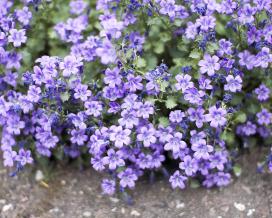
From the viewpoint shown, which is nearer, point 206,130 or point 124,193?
point 206,130

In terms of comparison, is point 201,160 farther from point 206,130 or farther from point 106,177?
point 106,177

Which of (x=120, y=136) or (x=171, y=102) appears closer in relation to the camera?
(x=120, y=136)

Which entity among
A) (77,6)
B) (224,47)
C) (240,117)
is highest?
(77,6)

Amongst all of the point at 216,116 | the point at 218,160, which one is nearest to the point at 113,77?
the point at 216,116

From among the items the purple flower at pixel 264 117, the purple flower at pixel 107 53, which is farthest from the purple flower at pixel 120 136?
the purple flower at pixel 264 117

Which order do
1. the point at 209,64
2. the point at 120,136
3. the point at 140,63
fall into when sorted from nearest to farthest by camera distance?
the point at 120,136 → the point at 209,64 → the point at 140,63

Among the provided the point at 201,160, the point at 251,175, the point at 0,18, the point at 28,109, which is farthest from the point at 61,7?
the point at 251,175

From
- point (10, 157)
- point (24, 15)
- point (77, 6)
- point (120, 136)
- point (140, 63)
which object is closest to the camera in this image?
point (120, 136)

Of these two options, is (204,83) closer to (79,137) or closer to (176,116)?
(176,116)
